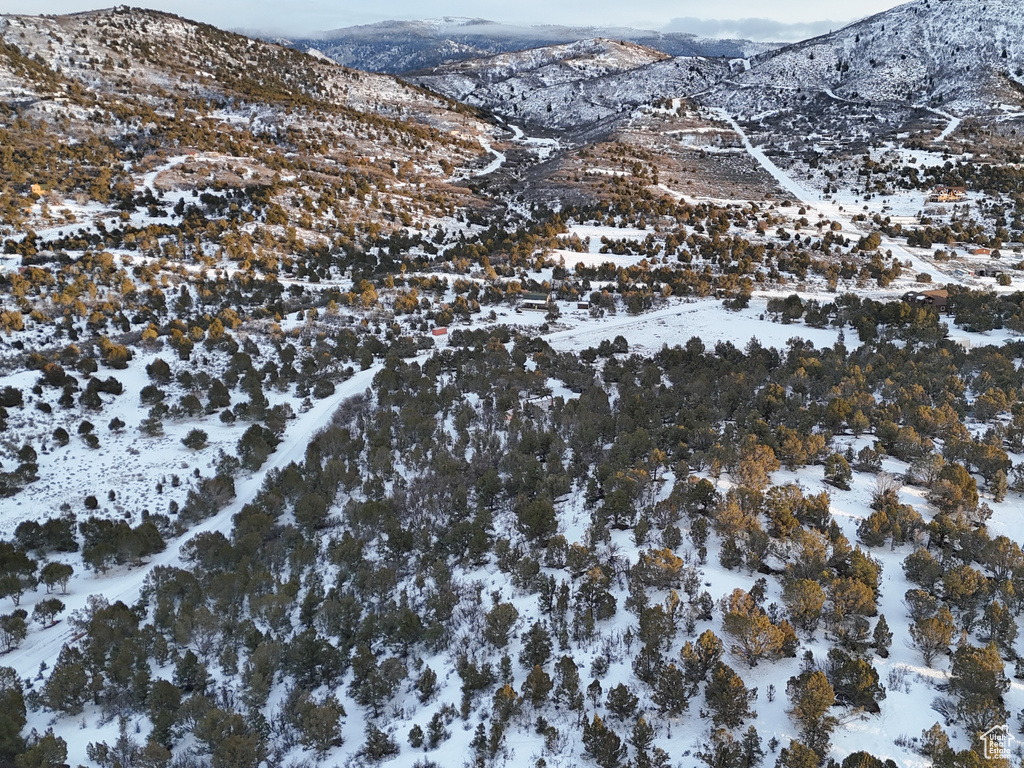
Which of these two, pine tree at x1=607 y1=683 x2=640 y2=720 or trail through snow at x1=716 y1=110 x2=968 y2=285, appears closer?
pine tree at x1=607 y1=683 x2=640 y2=720

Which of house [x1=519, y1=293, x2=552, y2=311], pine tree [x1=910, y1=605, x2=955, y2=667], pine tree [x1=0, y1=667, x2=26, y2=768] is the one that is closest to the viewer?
pine tree [x1=910, y1=605, x2=955, y2=667]

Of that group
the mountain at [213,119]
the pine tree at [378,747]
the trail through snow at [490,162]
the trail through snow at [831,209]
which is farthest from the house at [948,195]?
the pine tree at [378,747]

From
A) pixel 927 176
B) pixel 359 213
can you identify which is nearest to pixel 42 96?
pixel 359 213

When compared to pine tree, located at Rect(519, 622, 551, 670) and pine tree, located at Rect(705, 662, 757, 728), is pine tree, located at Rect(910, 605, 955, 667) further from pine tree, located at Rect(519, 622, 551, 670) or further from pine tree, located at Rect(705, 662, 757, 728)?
pine tree, located at Rect(519, 622, 551, 670)

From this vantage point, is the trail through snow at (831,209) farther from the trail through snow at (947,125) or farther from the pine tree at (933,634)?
the pine tree at (933,634)

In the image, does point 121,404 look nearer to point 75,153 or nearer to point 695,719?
point 695,719

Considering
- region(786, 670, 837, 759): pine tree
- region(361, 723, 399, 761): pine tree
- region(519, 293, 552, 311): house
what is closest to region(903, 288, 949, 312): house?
region(519, 293, 552, 311): house

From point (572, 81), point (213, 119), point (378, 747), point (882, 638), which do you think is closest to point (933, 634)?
point (882, 638)
